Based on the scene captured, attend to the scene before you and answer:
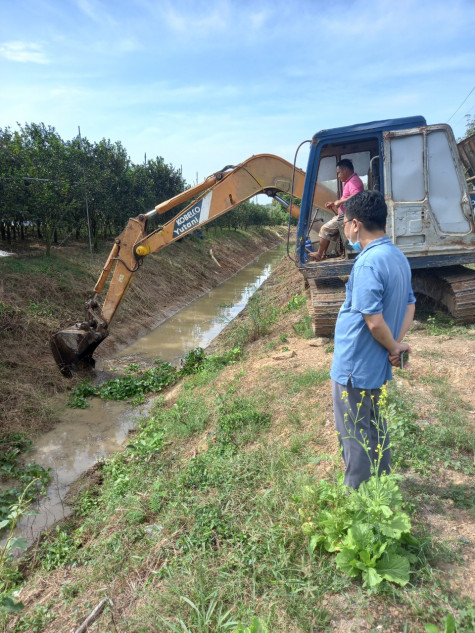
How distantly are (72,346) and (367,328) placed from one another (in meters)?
6.05

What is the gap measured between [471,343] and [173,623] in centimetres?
470

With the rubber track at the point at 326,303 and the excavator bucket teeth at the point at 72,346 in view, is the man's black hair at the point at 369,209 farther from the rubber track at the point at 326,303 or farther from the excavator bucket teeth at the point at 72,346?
the excavator bucket teeth at the point at 72,346

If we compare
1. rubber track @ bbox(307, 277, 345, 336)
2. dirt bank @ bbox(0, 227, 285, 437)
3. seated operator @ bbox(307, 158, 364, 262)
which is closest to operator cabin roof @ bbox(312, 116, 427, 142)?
seated operator @ bbox(307, 158, 364, 262)

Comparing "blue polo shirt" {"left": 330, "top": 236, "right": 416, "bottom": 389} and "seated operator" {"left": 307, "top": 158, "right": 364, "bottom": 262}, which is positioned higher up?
"seated operator" {"left": 307, "top": 158, "right": 364, "bottom": 262}

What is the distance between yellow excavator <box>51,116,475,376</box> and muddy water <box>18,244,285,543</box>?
1389 mm

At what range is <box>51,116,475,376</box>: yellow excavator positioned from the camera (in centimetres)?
577

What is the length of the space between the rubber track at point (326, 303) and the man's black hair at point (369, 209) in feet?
11.4

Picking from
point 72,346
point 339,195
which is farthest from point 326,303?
point 72,346

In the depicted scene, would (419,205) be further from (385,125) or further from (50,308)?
(50,308)

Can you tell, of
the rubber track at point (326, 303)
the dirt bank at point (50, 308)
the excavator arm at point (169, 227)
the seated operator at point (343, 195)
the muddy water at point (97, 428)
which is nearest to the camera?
the muddy water at point (97, 428)

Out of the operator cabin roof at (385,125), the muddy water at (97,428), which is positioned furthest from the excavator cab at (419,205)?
the muddy water at (97,428)

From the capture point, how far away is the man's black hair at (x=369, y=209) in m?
2.44

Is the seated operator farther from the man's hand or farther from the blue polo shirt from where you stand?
the man's hand

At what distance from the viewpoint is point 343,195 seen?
595cm
